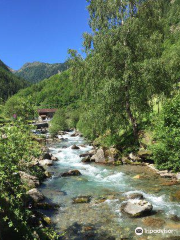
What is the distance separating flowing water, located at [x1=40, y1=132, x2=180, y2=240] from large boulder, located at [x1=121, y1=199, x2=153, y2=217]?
370mm

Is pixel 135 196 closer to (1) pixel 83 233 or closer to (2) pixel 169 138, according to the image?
(1) pixel 83 233

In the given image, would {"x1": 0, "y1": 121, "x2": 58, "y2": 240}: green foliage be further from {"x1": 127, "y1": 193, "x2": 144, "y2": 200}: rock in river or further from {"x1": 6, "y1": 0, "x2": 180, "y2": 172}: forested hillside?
{"x1": 6, "y1": 0, "x2": 180, "y2": 172}: forested hillside

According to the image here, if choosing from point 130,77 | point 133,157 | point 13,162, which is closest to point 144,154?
point 133,157

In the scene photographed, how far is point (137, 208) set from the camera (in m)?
13.0

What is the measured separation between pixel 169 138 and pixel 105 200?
26.7 feet

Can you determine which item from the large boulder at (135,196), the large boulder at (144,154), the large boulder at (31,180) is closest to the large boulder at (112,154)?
the large boulder at (144,154)

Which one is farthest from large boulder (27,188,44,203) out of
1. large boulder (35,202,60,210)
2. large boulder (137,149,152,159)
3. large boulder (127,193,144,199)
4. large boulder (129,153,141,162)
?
large boulder (137,149,152,159)

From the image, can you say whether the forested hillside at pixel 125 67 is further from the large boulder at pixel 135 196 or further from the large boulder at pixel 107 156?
the large boulder at pixel 135 196

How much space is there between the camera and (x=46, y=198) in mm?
16484

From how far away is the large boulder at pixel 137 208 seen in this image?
12.7 meters

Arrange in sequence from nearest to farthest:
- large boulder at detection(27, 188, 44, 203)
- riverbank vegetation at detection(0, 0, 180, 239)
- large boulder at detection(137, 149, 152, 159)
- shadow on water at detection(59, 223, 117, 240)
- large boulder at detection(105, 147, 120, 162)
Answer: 1. shadow on water at detection(59, 223, 117, 240)
2. large boulder at detection(27, 188, 44, 203)
3. riverbank vegetation at detection(0, 0, 180, 239)
4. large boulder at detection(137, 149, 152, 159)
5. large boulder at detection(105, 147, 120, 162)

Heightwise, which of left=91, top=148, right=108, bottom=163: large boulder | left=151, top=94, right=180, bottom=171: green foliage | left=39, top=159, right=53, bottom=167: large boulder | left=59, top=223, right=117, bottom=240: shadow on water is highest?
left=151, top=94, right=180, bottom=171: green foliage

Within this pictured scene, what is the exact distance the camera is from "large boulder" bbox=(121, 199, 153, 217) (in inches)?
500

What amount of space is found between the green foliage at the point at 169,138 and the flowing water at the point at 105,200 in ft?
5.71
